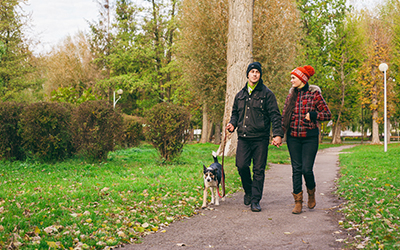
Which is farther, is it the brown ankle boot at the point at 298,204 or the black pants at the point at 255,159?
the black pants at the point at 255,159

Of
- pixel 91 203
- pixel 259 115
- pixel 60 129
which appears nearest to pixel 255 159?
pixel 259 115

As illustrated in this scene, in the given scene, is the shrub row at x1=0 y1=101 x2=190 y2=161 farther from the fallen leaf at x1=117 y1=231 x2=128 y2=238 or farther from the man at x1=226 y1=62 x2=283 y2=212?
the fallen leaf at x1=117 y1=231 x2=128 y2=238

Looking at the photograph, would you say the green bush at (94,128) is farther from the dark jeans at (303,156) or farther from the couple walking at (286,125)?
the dark jeans at (303,156)

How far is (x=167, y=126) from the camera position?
34.8 feet

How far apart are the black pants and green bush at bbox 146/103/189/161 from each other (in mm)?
5228

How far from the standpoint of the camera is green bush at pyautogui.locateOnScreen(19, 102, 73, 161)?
10875 mm

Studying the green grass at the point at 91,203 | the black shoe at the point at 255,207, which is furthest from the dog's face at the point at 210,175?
the black shoe at the point at 255,207

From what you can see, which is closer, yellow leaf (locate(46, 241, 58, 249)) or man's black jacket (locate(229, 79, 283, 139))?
yellow leaf (locate(46, 241, 58, 249))

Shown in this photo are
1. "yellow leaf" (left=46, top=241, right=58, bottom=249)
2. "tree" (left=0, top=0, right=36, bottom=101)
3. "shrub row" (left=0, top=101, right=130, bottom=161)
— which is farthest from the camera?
"tree" (left=0, top=0, right=36, bottom=101)

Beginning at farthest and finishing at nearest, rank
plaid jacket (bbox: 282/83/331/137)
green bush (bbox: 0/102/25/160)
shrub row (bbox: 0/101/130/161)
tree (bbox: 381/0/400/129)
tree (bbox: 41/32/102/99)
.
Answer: tree (bbox: 41/32/102/99), tree (bbox: 381/0/400/129), green bush (bbox: 0/102/25/160), shrub row (bbox: 0/101/130/161), plaid jacket (bbox: 282/83/331/137)

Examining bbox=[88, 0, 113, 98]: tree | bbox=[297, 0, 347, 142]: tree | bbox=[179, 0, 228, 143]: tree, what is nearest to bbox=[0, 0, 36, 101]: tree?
bbox=[88, 0, 113, 98]: tree

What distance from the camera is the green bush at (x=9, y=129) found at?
11484mm

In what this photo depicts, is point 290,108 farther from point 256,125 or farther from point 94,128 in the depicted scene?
point 94,128

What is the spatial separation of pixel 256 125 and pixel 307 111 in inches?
32.5
